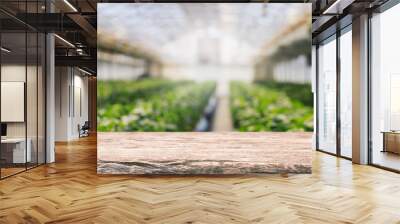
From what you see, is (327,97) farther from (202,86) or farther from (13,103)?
(13,103)

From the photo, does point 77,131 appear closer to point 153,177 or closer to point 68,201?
point 153,177

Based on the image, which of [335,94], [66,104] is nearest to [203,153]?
[335,94]

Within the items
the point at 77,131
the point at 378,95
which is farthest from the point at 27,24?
the point at 77,131

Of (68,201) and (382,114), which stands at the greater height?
(382,114)

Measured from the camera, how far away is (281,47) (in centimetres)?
609

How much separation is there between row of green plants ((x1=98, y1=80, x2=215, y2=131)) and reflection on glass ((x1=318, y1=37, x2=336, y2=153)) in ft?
14.3

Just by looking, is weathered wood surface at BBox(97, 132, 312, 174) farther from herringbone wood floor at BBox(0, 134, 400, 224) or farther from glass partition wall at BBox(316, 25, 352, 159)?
glass partition wall at BBox(316, 25, 352, 159)

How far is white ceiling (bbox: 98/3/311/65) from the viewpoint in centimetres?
607

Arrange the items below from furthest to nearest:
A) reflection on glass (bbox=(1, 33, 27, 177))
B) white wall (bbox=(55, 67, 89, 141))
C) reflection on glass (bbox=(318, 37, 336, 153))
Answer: white wall (bbox=(55, 67, 89, 141)) → reflection on glass (bbox=(318, 37, 336, 153)) → reflection on glass (bbox=(1, 33, 27, 177))

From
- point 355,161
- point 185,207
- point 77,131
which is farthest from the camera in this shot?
point 77,131

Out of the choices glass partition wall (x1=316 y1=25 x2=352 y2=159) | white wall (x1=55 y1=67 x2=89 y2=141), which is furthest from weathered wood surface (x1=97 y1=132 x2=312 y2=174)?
white wall (x1=55 y1=67 x2=89 y2=141)

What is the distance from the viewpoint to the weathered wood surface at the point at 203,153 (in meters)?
6.09

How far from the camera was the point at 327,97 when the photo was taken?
963 centimetres

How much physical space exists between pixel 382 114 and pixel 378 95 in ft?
A: 1.31
